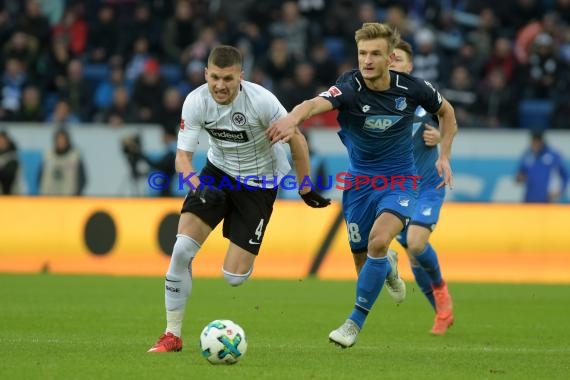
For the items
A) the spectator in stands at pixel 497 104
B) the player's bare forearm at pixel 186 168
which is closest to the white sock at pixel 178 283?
the player's bare forearm at pixel 186 168

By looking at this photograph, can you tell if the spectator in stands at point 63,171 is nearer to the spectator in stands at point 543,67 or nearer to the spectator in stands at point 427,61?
the spectator in stands at point 427,61

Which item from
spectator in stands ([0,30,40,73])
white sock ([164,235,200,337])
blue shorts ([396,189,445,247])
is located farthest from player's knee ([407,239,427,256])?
spectator in stands ([0,30,40,73])

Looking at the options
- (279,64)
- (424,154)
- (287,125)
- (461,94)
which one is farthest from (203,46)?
(287,125)

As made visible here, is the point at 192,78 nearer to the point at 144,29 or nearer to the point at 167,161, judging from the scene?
the point at 144,29

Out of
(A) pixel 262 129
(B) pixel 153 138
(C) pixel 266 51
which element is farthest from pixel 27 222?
(A) pixel 262 129

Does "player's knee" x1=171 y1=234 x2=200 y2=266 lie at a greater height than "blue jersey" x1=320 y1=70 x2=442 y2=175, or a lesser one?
lesser

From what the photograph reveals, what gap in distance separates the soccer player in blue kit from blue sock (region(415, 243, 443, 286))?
3.81ft

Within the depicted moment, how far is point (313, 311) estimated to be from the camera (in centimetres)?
1284

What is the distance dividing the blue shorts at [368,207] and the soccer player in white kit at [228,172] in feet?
1.79

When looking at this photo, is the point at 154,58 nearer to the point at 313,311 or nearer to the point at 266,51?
the point at 266,51

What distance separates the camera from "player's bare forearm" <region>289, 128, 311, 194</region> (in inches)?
365

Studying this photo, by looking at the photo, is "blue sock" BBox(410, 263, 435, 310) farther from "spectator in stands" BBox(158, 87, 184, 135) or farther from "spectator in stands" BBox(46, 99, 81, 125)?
"spectator in stands" BBox(46, 99, 81, 125)

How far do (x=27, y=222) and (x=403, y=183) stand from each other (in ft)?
30.0

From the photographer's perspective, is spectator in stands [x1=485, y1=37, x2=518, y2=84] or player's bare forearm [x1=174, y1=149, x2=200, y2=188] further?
spectator in stands [x1=485, y1=37, x2=518, y2=84]
